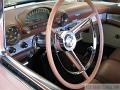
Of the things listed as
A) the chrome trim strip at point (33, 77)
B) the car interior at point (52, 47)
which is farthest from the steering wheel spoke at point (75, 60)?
the chrome trim strip at point (33, 77)

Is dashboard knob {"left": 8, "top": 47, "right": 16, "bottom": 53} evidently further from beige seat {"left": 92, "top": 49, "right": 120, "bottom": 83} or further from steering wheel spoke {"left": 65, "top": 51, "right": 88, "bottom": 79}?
beige seat {"left": 92, "top": 49, "right": 120, "bottom": 83}

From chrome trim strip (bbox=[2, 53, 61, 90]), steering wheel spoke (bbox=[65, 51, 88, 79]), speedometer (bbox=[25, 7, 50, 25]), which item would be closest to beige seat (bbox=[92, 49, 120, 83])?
steering wheel spoke (bbox=[65, 51, 88, 79])

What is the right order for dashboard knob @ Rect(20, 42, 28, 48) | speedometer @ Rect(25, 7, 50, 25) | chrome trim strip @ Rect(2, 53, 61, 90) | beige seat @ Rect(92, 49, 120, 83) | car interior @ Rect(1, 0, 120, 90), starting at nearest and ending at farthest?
chrome trim strip @ Rect(2, 53, 61, 90) → car interior @ Rect(1, 0, 120, 90) → dashboard knob @ Rect(20, 42, 28, 48) → speedometer @ Rect(25, 7, 50, 25) → beige seat @ Rect(92, 49, 120, 83)

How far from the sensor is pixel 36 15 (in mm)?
1645

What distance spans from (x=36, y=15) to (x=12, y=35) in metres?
0.30

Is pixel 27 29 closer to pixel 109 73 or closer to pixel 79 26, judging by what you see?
pixel 79 26

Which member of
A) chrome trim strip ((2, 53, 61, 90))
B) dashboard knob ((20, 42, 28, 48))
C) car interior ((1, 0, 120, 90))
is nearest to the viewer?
chrome trim strip ((2, 53, 61, 90))

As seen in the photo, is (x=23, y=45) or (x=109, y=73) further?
(x=109, y=73)

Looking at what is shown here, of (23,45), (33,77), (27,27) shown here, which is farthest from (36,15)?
(33,77)

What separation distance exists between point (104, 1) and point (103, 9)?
0.42 metres

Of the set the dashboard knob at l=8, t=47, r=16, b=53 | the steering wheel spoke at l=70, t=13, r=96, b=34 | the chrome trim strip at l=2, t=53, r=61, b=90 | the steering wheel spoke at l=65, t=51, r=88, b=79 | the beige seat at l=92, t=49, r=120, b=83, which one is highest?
the steering wheel spoke at l=70, t=13, r=96, b=34

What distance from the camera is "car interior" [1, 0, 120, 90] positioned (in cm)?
125

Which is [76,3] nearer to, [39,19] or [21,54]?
[39,19]

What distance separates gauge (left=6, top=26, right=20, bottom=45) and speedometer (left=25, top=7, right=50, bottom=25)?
131 mm
